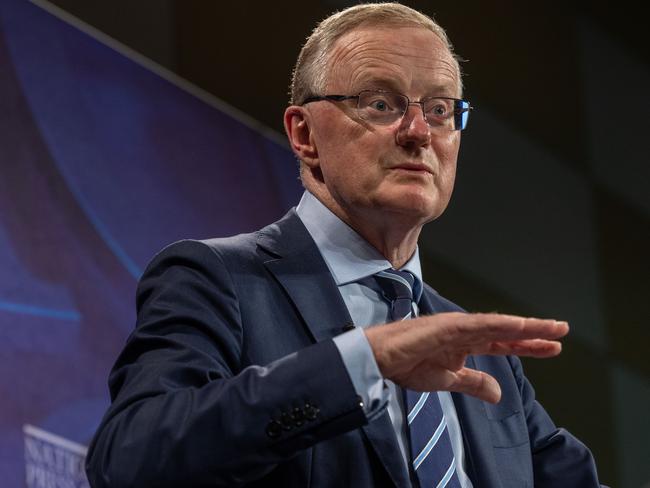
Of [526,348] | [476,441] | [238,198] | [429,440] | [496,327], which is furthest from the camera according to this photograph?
[238,198]

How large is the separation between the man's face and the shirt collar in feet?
0.14

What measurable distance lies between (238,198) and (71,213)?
918 mm

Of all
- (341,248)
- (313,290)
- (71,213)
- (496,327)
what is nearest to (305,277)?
(313,290)

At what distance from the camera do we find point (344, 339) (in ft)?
4.77

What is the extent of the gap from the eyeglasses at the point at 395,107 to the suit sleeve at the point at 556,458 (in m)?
0.57

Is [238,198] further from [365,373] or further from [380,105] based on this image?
[365,373]

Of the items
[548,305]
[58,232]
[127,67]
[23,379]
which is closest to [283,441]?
[23,379]

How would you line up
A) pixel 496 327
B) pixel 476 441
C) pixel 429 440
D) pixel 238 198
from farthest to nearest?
pixel 238 198
pixel 476 441
pixel 429 440
pixel 496 327

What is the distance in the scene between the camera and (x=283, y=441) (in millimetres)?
1427

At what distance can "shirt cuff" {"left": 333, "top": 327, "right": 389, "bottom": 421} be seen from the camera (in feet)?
4.69

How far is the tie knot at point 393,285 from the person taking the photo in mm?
1914

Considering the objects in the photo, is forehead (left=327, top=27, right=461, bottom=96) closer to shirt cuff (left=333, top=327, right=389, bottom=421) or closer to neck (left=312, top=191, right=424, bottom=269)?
neck (left=312, top=191, right=424, bottom=269)

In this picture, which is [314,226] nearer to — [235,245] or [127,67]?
[235,245]

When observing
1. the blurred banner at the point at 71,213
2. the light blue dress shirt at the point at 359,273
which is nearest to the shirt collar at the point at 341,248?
the light blue dress shirt at the point at 359,273
